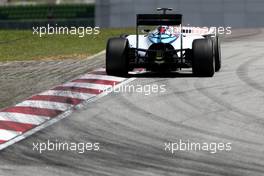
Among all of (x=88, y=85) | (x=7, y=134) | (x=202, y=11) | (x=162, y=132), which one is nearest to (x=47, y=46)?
(x=88, y=85)

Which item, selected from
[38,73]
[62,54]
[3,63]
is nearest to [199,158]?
[38,73]

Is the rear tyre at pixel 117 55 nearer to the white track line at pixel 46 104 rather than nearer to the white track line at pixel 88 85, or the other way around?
the white track line at pixel 88 85

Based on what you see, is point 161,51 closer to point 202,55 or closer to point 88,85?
point 202,55

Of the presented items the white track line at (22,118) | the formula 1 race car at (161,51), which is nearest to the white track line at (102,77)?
the formula 1 race car at (161,51)

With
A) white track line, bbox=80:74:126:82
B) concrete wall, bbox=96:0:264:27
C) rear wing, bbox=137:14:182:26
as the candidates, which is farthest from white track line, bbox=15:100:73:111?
concrete wall, bbox=96:0:264:27

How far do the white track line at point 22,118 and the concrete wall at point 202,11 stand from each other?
32.2m

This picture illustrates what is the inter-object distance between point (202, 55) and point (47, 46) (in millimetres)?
13840

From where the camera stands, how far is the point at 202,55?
17.4 metres

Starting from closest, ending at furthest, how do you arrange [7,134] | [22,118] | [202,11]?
[7,134] → [22,118] → [202,11]

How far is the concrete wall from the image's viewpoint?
46844mm

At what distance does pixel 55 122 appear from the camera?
14336mm

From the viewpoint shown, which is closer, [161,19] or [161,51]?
[161,19]

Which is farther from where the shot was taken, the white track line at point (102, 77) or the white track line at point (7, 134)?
the white track line at point (102, 77)

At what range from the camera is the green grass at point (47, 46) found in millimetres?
26578
